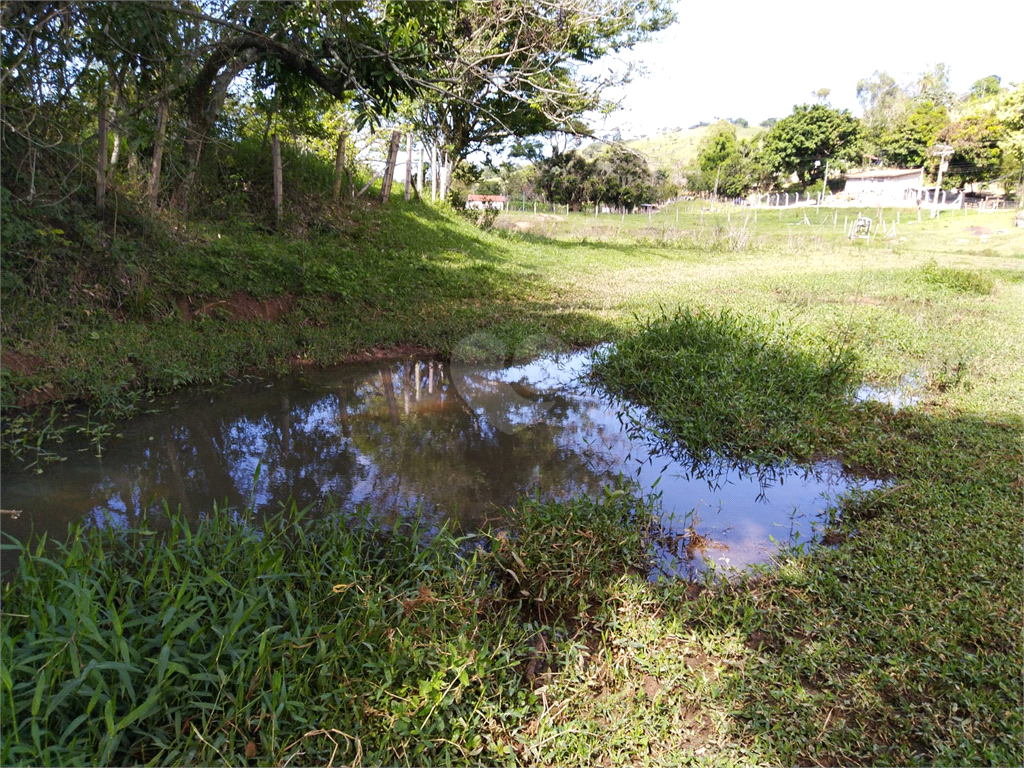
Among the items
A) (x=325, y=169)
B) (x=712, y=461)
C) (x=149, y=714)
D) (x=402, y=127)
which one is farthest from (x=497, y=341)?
(x=402, y=127)

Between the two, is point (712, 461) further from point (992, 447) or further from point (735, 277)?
point (735, 277)

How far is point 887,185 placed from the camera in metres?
37.8

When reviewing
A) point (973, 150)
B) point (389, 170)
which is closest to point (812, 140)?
point (973, 150)

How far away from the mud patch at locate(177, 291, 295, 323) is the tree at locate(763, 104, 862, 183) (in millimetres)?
42258

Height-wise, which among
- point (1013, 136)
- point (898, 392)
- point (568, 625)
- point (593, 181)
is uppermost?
point (1013, 136)

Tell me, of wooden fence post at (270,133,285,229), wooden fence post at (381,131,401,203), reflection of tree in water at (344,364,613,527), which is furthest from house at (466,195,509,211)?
reflection of tree in water at (344,364,613,527)

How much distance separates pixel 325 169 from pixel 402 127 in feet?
8.30

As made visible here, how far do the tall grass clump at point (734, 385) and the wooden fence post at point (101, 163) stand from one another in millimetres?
5289

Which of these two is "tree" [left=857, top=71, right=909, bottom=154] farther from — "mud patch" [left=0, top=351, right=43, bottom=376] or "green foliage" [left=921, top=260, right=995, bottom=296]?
"mud patch" [left=0, top=351, right=43, bottom=376]

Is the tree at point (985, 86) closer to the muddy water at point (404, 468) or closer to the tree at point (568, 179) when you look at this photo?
the tree at point (568, 179)

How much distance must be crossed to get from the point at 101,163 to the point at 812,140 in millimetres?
43695

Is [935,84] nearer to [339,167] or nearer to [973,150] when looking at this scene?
[973,150]

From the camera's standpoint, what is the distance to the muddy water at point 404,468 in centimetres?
338

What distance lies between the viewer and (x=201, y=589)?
→ 2383 millimetres
